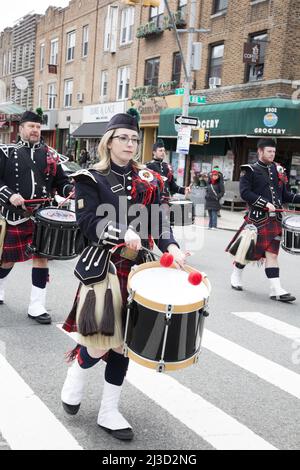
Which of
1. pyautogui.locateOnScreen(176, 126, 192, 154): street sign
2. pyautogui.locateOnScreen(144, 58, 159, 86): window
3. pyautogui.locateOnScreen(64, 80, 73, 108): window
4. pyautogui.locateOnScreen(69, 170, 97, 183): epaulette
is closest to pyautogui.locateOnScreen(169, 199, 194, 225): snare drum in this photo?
pyautogui.locateOnScreen(69, 170, 97, 183): epaulette

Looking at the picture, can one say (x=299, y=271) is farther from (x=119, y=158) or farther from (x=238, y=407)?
(x=119, y=158)

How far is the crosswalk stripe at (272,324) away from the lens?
5609mm

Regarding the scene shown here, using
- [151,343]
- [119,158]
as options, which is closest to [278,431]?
[151,343]

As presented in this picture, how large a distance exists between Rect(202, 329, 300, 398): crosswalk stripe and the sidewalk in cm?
1023

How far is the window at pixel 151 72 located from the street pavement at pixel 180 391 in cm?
2110

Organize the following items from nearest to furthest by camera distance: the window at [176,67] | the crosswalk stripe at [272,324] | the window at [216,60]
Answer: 1. the crosswalk stripe at [272,324]
2. the window at [216,60]
3. the window at [176,67]

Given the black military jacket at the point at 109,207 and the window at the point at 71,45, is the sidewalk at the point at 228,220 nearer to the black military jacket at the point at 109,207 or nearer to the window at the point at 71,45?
the black military jacket at the point at 109,207

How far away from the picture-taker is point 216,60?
21.9 metres

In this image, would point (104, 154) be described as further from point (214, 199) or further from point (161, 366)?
point (214, 199)

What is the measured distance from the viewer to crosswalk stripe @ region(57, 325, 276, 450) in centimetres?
325

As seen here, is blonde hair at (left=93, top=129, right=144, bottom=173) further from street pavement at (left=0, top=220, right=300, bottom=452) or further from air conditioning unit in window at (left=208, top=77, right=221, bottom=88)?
air conditioning unit in window at (left=208, top=77, right=221, bottom=88)

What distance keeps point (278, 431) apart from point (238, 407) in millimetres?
381

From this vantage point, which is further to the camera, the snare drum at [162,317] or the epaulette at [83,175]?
the epaulette at [83,175]

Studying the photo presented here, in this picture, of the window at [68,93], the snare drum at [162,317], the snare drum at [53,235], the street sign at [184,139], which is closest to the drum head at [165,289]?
the snare drum at [162,317]
